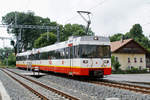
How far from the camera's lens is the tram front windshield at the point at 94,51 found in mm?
15109

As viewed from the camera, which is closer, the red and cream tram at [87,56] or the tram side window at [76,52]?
the red and cream tram at [87,56]

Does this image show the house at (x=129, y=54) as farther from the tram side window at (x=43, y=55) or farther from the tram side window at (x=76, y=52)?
the tram side window at (x=76, y=52)

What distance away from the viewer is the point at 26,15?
64.2 m

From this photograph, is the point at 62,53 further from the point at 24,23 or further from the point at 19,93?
the point at 24,23

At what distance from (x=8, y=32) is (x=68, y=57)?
51.7 m

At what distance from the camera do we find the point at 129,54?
49031mm

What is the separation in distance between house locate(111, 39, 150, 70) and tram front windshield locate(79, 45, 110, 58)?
3105 cm

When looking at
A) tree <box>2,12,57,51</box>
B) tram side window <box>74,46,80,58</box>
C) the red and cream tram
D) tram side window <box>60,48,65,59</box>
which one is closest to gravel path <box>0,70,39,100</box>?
the red and cream tram

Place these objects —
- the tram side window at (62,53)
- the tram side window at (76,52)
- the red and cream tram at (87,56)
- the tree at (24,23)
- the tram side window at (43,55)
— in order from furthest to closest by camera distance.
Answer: the tree at (24,23) < the tram side window at (43,55) < the tram side window at (62,53) < the tram side window at (76,52) < the red and cream tram at (87,56)

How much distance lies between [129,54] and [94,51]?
115 feet

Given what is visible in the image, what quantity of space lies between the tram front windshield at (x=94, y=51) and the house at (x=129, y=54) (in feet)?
102

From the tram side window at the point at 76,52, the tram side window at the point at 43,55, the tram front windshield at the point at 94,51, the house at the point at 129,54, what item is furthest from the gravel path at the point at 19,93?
the house at the point at 129,54

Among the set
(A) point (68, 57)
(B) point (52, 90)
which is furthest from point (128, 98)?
(A) point (68, 57)

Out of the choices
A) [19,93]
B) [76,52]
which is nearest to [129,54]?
[76,52]
